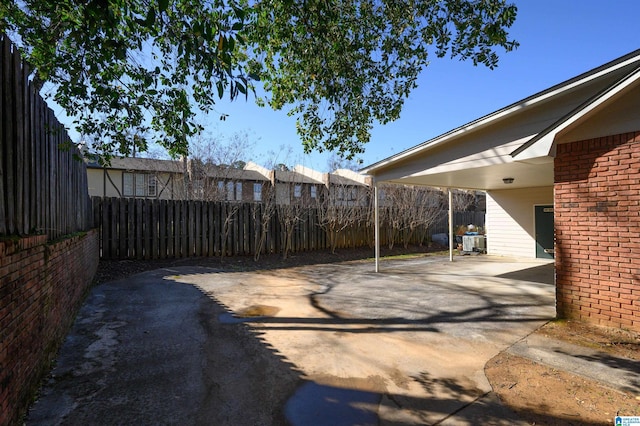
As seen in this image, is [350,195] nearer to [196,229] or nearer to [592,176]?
[196,229]

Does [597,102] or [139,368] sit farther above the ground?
[597,102]

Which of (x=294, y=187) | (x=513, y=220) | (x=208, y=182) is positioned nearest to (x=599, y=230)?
(x=513, y=220)

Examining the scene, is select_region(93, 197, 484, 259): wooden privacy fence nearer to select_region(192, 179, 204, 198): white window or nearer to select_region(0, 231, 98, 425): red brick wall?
select_region(192, 179, 204, 198): white window

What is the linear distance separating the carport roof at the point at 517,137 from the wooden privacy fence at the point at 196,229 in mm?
5144

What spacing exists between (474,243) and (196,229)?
1154 cm

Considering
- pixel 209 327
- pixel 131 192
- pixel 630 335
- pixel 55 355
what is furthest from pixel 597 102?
pixel 131 192

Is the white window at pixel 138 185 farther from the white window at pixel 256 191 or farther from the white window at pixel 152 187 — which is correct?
the white window at pixel 256 191

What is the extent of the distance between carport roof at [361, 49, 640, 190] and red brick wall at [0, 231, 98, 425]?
666 cm

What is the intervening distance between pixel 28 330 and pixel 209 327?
7.99 feet

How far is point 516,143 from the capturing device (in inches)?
273

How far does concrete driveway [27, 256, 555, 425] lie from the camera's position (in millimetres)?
2920

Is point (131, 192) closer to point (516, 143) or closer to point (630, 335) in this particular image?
point (516, 143)

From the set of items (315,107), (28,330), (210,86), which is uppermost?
(315,107)

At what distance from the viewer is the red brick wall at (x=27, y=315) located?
94.7 inches
